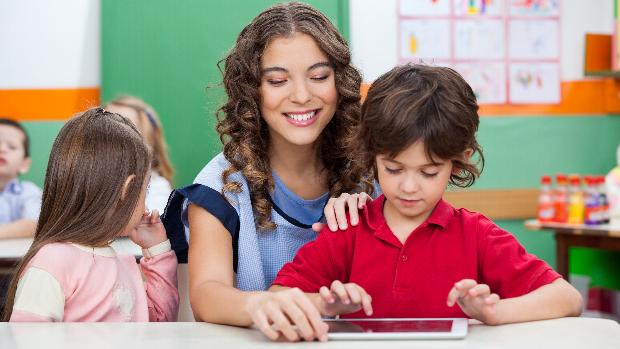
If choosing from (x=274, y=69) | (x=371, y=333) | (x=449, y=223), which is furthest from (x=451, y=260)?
(x=274, y=69)

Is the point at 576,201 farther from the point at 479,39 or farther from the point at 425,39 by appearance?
the point at 425,39

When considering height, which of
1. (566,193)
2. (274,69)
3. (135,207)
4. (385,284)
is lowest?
(566,193)

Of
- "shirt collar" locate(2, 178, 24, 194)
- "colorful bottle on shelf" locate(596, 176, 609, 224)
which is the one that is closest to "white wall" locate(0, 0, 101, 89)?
"shirt collar" locate(2, 178, 24, 194)

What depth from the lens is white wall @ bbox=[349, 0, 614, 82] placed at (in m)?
4.84

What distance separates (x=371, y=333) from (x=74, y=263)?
2.28 feet

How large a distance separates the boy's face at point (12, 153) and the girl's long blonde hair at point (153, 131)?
49 centimetres

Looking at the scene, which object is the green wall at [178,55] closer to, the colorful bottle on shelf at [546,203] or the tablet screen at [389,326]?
the colorful bottle on shelf at [546,203]

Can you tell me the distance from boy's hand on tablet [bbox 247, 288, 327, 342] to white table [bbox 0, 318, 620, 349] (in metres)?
0.02

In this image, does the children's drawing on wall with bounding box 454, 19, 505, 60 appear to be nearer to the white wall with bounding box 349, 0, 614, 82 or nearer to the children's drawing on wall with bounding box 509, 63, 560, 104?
the children's drawing on wall with bounding box 509, 63, 560, 104

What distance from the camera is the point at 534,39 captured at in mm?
5078

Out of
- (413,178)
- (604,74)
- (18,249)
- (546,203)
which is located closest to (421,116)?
(413,178)

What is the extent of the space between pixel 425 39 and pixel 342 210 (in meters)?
3.37

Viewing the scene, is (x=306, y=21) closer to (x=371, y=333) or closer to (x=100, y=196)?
(x=100, y=196)

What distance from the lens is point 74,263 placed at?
5.62ft
